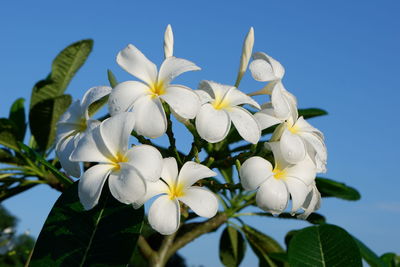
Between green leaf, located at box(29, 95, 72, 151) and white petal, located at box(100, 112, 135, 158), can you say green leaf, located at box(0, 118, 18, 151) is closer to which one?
green leaf, located at box(29, 95, 72, 151)

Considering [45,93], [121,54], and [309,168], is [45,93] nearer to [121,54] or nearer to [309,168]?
[121,54]

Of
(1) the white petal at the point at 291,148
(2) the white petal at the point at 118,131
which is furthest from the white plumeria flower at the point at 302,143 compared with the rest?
(2) the white petal at the point at 118,131

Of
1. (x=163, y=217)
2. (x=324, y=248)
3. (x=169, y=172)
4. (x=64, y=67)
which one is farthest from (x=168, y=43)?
(x=64, y=67)

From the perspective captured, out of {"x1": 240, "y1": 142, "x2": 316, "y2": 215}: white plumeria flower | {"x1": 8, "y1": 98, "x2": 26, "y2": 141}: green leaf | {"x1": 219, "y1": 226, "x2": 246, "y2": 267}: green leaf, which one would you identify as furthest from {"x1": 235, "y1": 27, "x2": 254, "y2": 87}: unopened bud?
{"x1": 8, "y1": 98, "x2": 26, "y2": 141}: green leaf

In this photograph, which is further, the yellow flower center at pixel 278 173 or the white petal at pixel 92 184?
the yellow flower center at pixel 278 173

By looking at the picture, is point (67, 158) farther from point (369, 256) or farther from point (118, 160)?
point (369, 256)

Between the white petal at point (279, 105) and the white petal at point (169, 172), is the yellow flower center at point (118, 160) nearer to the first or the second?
the white petal at point (169, 172)

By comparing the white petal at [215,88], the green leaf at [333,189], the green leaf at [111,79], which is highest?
the green leaf at [111,79]
